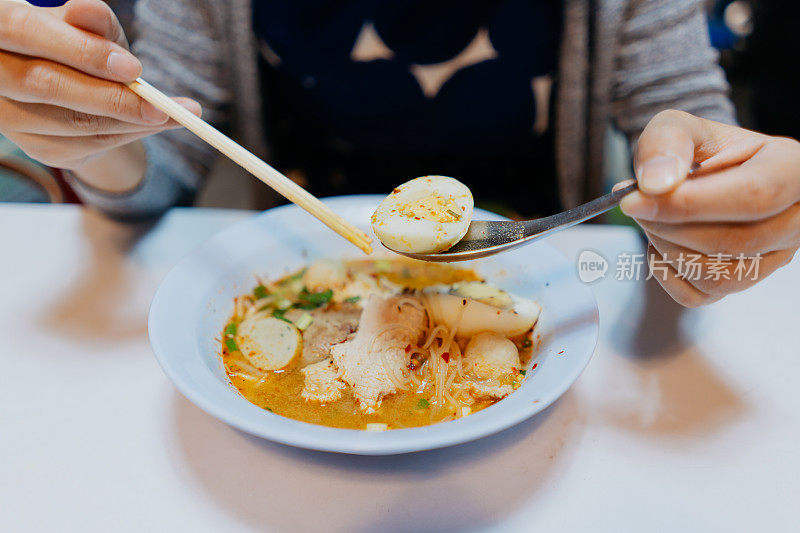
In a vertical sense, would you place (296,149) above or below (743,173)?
below

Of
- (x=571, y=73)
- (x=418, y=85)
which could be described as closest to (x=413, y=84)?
(x=418, y=85)

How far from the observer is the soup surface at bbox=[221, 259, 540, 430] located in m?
1.19

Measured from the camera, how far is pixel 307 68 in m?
2.12

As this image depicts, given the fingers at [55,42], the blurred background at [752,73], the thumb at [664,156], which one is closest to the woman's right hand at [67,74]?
the fingers at [55,42]

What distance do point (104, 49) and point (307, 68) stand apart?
3.71 feet

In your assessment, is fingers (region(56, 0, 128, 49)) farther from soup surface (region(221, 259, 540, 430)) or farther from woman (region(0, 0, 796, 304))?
soup surface (region(221, 259, 540, 430))

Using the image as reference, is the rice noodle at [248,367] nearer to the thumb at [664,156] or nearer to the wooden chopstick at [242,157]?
the wooden chopstick at [242,157]

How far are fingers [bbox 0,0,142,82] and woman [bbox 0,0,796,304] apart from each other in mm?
575

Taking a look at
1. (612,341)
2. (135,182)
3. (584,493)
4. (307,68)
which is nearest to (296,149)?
(307,68)

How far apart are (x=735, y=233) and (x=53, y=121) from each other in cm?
134

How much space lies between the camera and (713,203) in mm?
911

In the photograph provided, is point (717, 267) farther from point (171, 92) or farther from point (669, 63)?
point (171, 92)

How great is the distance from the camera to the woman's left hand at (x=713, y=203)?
0.92 m

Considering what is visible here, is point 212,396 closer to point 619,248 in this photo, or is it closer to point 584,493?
point 584,493
